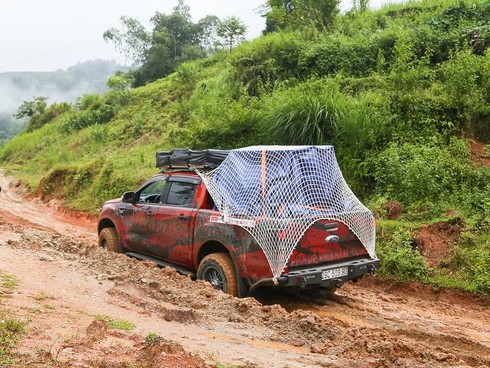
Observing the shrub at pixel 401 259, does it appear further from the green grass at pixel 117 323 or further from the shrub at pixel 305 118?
the green grass at pixel 117 323

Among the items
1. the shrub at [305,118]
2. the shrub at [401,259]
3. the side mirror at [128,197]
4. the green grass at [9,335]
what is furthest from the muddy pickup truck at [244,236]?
the shrub at [305,118]

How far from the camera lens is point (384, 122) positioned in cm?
1124

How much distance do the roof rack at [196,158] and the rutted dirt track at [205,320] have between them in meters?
1.52

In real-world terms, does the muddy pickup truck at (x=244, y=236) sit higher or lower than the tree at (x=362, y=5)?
lower

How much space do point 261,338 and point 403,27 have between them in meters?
13.3

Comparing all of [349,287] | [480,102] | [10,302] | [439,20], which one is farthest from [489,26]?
[10,302]

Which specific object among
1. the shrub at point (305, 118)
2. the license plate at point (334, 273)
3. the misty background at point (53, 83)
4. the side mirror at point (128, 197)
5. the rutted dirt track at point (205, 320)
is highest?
the misty background at point (53, 83)

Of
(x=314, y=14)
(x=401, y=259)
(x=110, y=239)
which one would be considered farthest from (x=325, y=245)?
(x=314, y=14)

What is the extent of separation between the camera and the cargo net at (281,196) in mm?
6039

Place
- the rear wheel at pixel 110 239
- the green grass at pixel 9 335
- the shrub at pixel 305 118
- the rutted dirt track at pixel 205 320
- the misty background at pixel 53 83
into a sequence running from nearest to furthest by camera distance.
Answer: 1. the green grass at pixel 9 335
2. the rutted dirt track at pixel 205 320
3. the rear wheel at pixel 110 239
4. the shrub at pixel 305 118
5. the misty background at pixel 53 83

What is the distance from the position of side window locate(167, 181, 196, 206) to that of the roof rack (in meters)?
0.30

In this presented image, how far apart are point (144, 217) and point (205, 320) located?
2.94 meters

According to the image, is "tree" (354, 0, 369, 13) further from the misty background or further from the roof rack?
the misty background

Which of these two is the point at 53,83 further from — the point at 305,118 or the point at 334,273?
the point at 334,273
